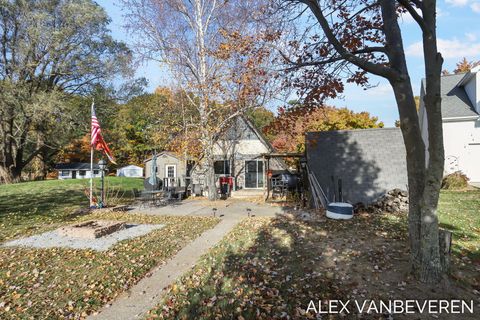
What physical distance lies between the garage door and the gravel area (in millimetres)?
18539

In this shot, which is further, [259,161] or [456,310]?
[259,161]

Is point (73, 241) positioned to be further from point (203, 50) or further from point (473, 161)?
point (473, 161)

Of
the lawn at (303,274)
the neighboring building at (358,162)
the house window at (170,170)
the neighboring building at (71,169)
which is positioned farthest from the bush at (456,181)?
the neighboring building at (71,169)

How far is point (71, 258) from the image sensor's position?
5863 mm

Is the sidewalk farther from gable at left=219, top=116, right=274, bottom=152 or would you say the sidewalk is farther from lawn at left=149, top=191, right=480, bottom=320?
gable at left=219, top=116, right=274, bottom=152

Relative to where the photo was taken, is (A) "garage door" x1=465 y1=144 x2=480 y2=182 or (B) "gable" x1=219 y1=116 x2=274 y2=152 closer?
(A) "garage door" x1=465 y1=144 x2=480 y2=182

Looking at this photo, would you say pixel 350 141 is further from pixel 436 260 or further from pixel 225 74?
pixel 436 260

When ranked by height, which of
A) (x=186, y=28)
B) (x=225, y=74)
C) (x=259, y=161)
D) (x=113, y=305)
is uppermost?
(x=186, y=28)

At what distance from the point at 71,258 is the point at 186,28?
1316 cm

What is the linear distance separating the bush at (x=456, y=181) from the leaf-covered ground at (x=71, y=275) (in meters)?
14.9

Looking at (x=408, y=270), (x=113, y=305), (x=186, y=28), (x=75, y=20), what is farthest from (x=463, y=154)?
(x=75, y=20)

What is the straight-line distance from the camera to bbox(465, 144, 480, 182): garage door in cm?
1627

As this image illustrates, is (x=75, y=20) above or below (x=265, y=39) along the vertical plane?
above

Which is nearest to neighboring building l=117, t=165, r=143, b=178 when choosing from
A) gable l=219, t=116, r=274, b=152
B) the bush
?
gable l=219, t=116, r=274, b=152
